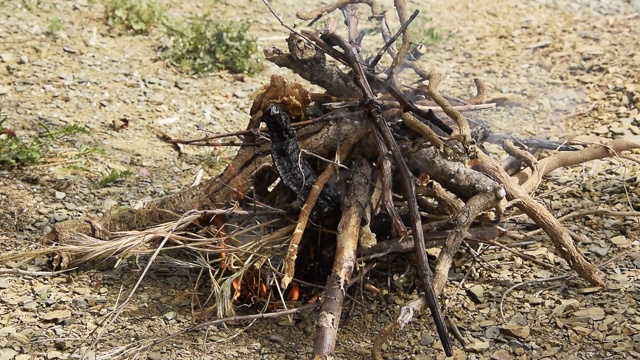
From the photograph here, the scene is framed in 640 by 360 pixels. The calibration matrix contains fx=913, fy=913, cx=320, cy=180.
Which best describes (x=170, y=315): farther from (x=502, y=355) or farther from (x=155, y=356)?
(x=502, y=355)

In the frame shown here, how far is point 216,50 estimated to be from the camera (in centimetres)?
548

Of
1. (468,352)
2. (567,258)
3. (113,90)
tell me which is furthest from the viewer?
(113,90)

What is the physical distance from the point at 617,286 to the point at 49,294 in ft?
6.54

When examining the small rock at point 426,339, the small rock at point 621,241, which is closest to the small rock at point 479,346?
the small rock at point 426,339

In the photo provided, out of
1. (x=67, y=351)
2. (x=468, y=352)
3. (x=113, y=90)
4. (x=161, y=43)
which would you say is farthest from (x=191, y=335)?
(x=161, y=43)

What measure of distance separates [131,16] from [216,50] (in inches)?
26.4

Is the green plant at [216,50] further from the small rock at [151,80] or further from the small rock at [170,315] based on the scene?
the small rock at [170,315]

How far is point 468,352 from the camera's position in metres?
2.90

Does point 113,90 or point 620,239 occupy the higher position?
point 620,239

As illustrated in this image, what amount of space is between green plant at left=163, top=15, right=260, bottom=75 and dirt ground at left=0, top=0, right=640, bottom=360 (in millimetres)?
89

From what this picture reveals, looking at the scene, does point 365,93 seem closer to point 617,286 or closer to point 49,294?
point 617,286

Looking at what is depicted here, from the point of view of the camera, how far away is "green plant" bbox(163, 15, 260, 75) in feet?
18.0

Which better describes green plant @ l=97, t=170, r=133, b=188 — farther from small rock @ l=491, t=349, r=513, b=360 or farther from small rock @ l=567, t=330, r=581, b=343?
small rock @ l=567, t=330, r=581, b=343

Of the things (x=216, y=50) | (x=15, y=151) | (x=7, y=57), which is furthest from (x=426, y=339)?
(x=7, y=57)
